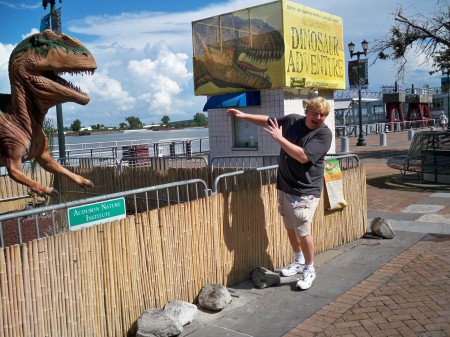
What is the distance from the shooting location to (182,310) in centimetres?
436

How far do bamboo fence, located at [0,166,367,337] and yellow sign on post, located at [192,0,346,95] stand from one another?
7594 millimetres

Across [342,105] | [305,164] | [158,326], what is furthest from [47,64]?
[342,105]

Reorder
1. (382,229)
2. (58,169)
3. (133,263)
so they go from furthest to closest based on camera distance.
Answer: (382,229), (58,169), (133,263)

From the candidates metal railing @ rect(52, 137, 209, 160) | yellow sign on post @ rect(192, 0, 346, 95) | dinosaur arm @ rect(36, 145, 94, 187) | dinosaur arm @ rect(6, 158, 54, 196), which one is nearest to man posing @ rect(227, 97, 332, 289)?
dinosaur arm @ rect(36, 145, 94, 187)

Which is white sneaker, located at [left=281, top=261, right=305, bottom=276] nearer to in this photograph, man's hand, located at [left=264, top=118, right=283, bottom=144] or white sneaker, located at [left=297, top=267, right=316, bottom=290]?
white sneaker, located at [left=297, top=267, right=316, bottom=290]

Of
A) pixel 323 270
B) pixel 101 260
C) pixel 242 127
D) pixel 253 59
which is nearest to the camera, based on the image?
pixel 101 260

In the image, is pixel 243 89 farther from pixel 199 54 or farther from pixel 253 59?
pixel 199 54

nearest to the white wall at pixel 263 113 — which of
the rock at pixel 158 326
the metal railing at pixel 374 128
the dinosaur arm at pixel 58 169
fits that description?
the dinosaur arm at pixel 58 169

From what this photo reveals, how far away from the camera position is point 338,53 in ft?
48.4

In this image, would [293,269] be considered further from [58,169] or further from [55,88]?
[55,88]

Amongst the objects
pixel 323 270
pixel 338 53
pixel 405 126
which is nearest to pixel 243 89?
pixel 338 53

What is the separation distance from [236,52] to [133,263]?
10258 millimetres

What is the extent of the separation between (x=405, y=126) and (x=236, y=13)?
39692mm

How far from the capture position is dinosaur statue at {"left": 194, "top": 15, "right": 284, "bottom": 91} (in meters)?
12.7
